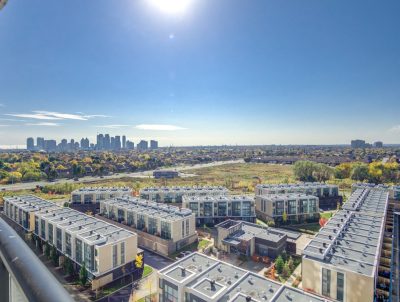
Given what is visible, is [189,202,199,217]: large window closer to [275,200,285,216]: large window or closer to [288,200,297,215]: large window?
[275,200,285,216]: large window

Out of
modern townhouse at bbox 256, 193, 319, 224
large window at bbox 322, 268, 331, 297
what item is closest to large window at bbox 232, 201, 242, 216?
modern townhouse at bbox 256, 193, 319, 224

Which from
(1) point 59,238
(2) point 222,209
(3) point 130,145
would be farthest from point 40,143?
(1) point 59,238

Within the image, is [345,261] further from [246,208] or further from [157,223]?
[246,208]

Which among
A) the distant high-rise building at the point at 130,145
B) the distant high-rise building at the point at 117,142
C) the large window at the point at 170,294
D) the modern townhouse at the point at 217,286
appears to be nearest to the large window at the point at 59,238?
the modern townhouse at the point at 217,286

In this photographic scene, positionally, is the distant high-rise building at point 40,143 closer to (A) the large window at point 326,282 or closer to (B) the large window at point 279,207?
(B) the large window at point 279,207

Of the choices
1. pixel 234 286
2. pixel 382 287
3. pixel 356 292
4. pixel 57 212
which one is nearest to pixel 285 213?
pixel 382 287
